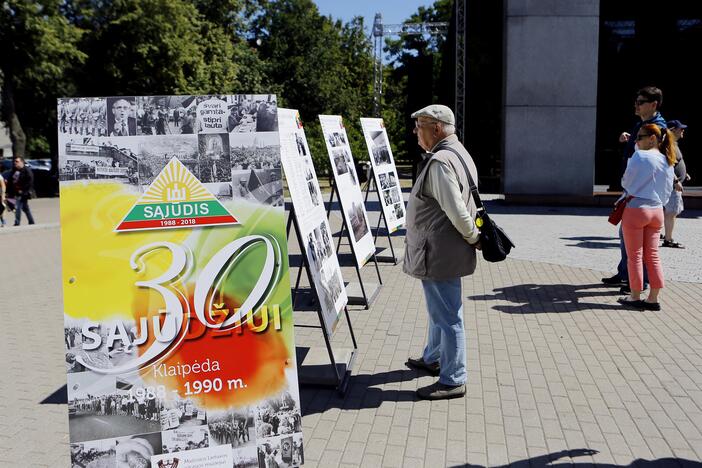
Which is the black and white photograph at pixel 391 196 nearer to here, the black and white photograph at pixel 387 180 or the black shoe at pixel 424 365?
the black and white photograph at pixel 387 180

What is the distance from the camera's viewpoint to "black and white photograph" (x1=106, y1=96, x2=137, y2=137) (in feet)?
9.57

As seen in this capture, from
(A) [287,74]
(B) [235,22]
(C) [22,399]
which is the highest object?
(B) [235,22]

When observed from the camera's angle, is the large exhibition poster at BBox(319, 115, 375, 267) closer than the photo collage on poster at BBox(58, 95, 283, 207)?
No

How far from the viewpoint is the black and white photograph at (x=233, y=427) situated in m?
3.00

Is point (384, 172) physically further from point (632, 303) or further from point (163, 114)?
point (163, 114)

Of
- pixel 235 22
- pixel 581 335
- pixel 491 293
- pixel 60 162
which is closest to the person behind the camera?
pixel 60 162

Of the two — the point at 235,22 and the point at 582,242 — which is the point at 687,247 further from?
the point at 235,22

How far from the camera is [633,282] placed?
6.57 m

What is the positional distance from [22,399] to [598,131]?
19.7 metres

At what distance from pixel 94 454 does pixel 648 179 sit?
5.47 meters

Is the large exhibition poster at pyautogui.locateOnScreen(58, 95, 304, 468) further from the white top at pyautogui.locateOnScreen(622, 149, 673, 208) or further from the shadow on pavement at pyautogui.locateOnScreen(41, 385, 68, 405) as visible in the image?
the white top at pyautogui.locateOnScreen(622, 149, 673, 208)

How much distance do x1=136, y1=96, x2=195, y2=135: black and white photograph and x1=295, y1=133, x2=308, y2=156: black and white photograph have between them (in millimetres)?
1883

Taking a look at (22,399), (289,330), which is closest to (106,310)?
(289,330)

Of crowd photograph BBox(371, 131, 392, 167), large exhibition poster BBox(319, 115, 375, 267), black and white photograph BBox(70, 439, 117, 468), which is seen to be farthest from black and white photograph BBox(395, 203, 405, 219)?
black and white photograph BBox(70, 439, 117, 468)
